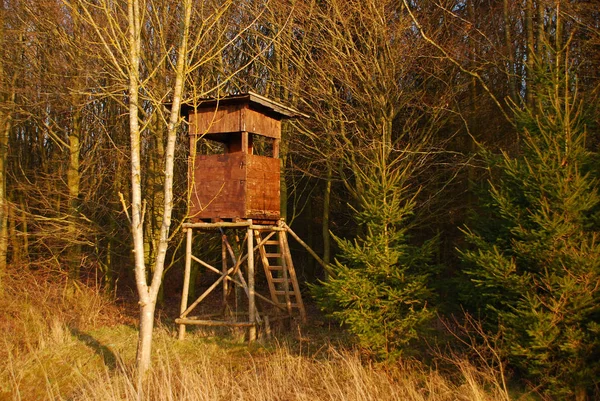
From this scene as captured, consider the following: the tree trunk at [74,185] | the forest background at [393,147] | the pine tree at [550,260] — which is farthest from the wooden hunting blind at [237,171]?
the pine tree at [550,260]

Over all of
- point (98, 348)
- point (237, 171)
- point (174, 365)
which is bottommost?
point (98, 348)

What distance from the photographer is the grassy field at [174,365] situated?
22.7 feet

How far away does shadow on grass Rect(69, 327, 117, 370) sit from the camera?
33.3 feet

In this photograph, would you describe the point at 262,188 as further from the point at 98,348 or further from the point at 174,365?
the point at 98,348

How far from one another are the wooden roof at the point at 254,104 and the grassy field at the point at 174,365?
455 centimetres

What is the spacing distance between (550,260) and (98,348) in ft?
27.1

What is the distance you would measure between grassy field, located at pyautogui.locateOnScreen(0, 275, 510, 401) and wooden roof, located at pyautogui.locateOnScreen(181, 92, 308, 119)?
4.55 meters

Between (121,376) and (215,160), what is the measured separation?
4478 millimetres

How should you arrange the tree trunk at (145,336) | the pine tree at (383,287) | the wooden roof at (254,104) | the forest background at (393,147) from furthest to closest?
1. the wooden roof at (254,104)
2. the pine tree at (383,287)
3. the tree trunk at (145,336)
4. the forest background at (393,147)

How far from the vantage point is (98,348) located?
1088cm

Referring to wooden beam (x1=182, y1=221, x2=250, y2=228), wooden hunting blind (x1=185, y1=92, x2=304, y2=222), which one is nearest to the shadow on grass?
wooden beam (x1=182, y1=221, x2=250, y2=228)

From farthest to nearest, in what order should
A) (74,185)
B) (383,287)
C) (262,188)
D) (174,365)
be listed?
(74,185) → (262,188) → (174,365) → (383,287)

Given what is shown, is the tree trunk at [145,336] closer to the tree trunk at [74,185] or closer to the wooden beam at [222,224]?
the wooden beam at [222,224]

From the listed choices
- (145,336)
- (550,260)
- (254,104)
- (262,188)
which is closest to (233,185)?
(262,188)
